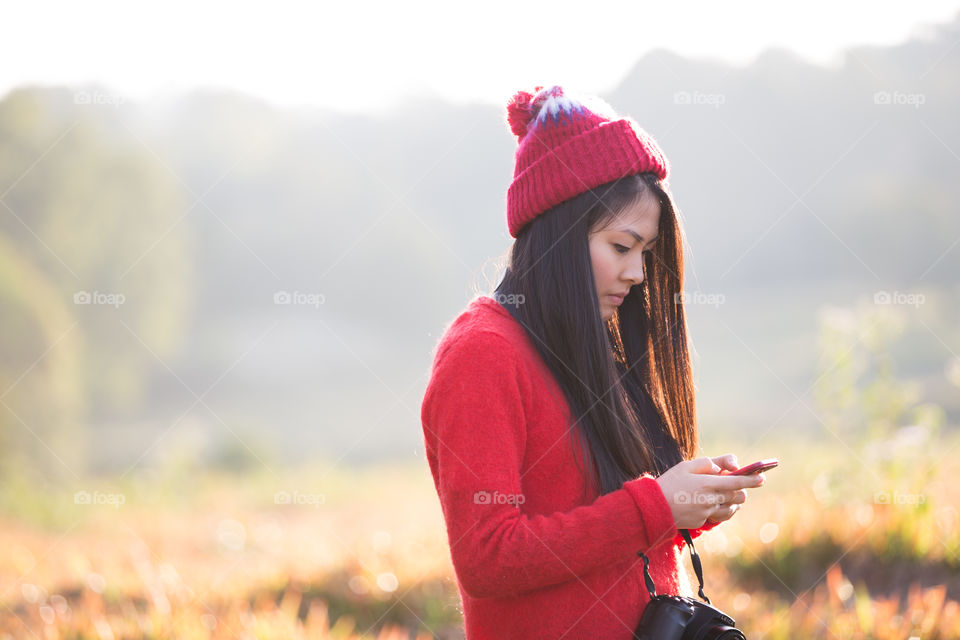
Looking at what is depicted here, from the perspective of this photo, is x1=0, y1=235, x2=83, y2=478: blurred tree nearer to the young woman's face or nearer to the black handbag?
the young woman's face

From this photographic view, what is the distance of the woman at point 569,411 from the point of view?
4.71ft

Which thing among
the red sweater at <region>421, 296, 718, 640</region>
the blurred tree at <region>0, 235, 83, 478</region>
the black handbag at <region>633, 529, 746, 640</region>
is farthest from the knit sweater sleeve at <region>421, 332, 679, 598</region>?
the blurred tree at <region>0, 235, 83, 478</region>

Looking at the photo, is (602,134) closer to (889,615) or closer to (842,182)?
(889,615)

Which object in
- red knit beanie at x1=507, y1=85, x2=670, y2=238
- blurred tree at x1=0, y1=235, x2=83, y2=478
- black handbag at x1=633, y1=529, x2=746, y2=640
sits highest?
red knit beanie at x1=507, y1=85, x2=670, y2=238

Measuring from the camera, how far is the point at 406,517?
693cm

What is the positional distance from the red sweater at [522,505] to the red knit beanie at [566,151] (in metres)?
0.29

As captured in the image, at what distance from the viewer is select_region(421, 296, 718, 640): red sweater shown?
142 centimetres

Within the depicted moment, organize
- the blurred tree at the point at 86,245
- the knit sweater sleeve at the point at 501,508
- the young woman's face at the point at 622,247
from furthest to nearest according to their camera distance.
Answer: the blurred tree at the point at 86,245, the young woman's face at the point at 622,247, the knit sweater sleeve at the point at 501,508

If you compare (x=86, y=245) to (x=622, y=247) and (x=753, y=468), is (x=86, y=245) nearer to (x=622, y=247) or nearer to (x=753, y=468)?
(x=622, y=247)

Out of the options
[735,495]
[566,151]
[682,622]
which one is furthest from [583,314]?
[682,622]

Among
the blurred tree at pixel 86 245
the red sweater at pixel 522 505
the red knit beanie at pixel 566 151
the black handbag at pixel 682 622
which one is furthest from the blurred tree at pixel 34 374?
the black handbag at pixel 682 622

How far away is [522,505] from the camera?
1.51 metres

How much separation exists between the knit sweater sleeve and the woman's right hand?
24 mm

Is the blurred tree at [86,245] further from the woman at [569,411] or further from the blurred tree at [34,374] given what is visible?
the woman at [569,411]
